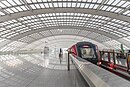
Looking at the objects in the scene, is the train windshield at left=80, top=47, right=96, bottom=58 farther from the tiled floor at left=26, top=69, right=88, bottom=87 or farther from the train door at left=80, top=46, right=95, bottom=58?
the tiled floor at left=26, top=69, right=88, bottom=87

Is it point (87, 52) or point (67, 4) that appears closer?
point (87, 52)

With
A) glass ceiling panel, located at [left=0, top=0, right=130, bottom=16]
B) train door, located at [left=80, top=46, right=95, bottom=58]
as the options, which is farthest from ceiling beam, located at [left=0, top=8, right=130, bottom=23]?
train door, located at [left=80, top=46, right=95, bottom=58]

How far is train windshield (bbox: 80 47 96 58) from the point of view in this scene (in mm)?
17000

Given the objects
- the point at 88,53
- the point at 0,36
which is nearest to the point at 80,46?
the point at 88,53

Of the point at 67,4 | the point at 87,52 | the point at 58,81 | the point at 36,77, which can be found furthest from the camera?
the point at 67,4

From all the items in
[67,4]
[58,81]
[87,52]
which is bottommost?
[58,81]

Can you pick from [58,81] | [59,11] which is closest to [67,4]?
[59,11]

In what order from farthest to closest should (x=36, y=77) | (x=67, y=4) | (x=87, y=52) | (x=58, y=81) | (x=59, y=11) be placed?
(x=59, y=11) → (x=67, y=4) → (x=87, y=52) → (x=36, y=77) → (x=58, y=81)

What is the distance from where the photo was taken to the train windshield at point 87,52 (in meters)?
17.0

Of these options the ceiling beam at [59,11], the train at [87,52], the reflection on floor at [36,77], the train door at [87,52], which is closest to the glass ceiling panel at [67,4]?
the ceiling beam at [59,11]

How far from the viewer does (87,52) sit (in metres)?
17.4

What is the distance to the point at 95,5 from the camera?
35.6m

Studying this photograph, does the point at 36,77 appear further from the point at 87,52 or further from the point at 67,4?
the point at 67,4

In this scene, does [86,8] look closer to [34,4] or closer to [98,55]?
[34,4]
